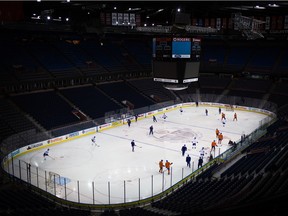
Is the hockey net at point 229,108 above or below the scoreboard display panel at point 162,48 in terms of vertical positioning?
below

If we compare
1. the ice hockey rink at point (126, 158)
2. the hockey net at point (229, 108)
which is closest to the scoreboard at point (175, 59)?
the ice hockey rink at point (126, 158)

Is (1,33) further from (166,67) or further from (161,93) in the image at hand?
(166,67)

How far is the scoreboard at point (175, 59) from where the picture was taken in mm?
17938

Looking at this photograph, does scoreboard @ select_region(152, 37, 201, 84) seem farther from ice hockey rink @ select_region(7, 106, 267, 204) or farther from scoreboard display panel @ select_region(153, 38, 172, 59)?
ice hockey rink @ select_region(7, 106, 267, 204)

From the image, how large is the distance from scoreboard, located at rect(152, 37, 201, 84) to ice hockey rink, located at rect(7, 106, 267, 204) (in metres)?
5.35

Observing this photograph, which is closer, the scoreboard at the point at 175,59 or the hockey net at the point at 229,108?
the scoreboard at the point at 175,59

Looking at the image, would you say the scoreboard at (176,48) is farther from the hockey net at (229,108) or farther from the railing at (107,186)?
the hockey net at (229,108)

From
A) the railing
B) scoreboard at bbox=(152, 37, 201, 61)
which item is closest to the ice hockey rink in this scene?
the railing

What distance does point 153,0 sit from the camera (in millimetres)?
16484

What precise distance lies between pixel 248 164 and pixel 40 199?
431 inches

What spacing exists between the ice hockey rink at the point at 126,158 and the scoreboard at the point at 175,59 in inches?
211

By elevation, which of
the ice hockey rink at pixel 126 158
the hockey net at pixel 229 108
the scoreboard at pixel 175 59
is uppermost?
the scoreboard at pixel 175 59

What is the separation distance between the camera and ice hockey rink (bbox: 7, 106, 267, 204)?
54.6ft

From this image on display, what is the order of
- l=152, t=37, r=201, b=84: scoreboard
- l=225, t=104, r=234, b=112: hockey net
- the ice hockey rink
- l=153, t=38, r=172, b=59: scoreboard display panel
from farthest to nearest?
l=225, t=104, r=234, b=112: hockey net → l=153, t=38, r=172, b=59: scoreboard display panel → l=152, t=37, r=201, b=84: scoreboard → the ice hockey rink
